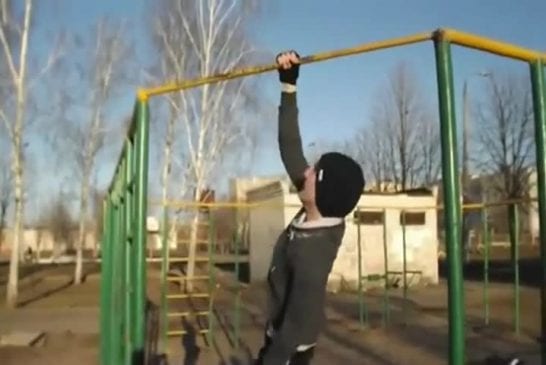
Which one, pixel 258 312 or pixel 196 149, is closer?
pixel 258 312

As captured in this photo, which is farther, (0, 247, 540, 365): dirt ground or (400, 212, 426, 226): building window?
(400, 212, 426, 226): building window

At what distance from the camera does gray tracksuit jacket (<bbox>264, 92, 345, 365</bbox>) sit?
208cm

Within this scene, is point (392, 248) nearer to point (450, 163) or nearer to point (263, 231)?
point (263, 231)

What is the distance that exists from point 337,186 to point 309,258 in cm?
19

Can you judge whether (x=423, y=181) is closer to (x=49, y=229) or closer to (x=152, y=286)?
(x=152, y=286)

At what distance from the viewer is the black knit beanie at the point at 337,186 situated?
2.10m

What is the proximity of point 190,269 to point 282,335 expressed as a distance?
1582cm

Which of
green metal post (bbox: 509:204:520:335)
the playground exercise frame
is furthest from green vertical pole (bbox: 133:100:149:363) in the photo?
green metal post (bbox: 509:204:520:335)

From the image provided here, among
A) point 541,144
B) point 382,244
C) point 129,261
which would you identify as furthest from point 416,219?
point 541,144

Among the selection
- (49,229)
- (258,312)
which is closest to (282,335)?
(258,312)

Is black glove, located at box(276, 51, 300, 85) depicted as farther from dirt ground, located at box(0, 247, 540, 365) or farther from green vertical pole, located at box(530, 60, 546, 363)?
dirt ground, located at box(0, 247, 540, 365)

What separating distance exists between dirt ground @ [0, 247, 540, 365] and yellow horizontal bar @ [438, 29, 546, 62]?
4064 mm

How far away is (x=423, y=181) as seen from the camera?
3306 centimetres

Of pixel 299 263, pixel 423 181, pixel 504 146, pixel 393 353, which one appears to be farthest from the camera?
pixel 423 181
